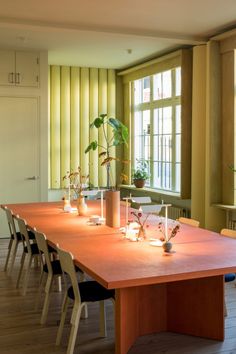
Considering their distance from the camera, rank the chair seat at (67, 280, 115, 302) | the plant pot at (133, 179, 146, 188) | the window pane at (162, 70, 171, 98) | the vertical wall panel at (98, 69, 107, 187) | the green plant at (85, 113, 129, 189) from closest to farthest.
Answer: the chair seat at (67, 280, 115, 302), the window pane at (162, 70, 171, 98), the green plant at (85, 113, 129, 189), the plant pot at (133, 179, 146, 188), the vertical wall panel at (98, 69, 107, 187)

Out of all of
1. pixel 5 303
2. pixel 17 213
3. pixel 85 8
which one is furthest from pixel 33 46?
pixel 5 303

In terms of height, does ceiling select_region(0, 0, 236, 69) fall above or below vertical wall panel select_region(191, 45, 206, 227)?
above

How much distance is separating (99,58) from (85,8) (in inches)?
115

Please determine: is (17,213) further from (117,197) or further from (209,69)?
(209,69)

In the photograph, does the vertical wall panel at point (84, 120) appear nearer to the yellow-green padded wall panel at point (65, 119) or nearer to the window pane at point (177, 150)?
the yellow-green padded wall panel at point (65, 119)

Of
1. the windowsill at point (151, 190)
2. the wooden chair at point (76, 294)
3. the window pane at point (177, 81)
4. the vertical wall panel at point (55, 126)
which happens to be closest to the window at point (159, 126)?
the window pane at point (177, 81)

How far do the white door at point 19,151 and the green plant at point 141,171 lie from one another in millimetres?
1841

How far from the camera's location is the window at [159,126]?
26.2 feet

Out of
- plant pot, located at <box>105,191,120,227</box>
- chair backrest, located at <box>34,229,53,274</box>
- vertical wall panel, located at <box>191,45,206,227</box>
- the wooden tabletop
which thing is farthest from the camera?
vertical wall panel, located at <box>191,45,206,227</box>

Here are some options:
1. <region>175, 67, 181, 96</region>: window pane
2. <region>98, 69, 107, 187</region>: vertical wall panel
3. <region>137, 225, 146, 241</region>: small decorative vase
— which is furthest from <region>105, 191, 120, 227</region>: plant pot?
<region>98, 69, 107, 187</region>: vertical wall panel

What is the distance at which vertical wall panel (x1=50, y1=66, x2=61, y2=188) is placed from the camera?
8758 millimetres

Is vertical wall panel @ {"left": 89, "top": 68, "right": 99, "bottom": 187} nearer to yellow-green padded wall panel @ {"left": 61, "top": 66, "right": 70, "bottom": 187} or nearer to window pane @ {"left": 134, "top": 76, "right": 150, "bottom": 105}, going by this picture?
yellow-green padded wall panel @ {"left": 61, "top": 66, "right": 70, "bottom": 187}

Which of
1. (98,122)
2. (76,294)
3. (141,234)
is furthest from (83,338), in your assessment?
(98,122)

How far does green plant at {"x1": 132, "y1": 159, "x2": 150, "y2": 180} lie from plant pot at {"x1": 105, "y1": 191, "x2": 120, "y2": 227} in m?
4.24
